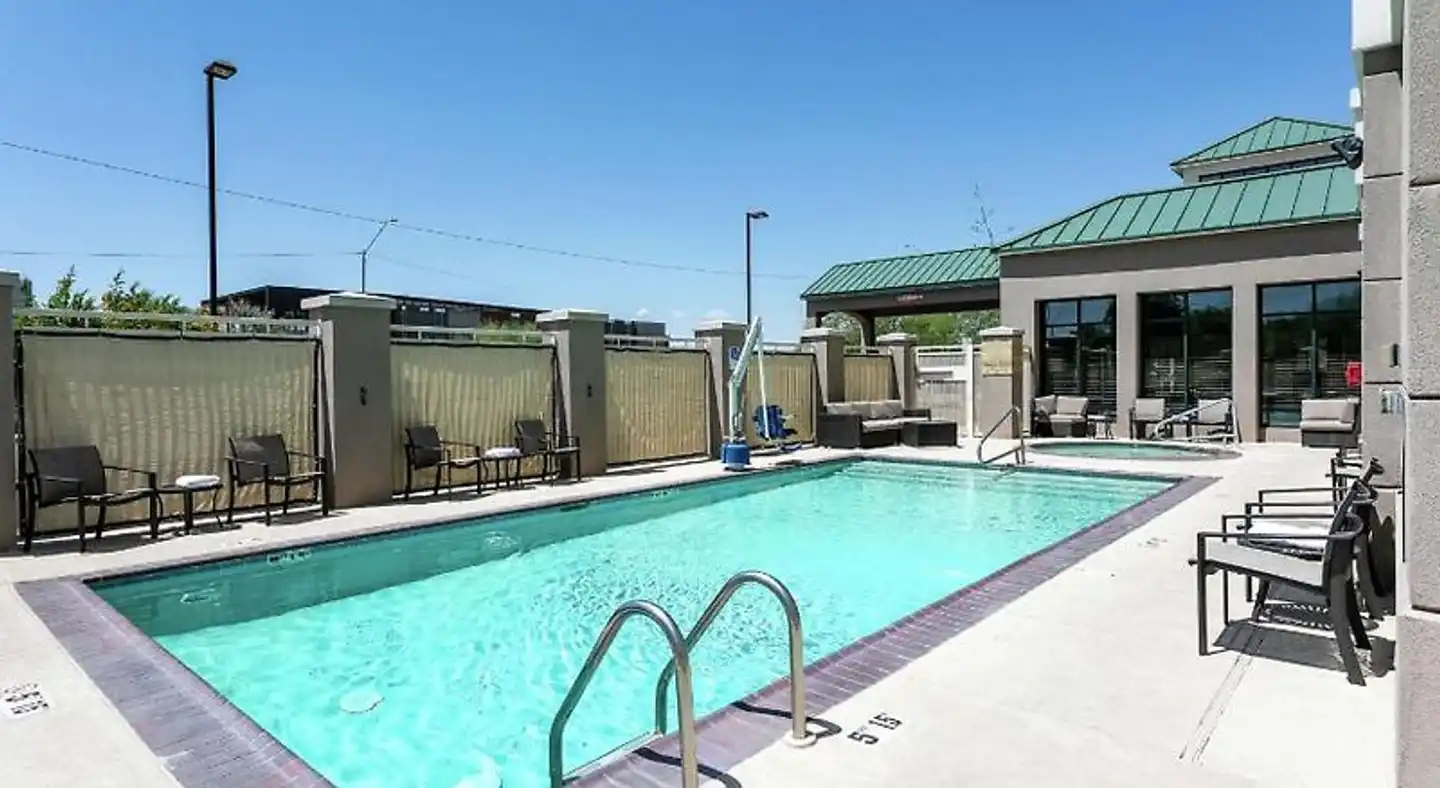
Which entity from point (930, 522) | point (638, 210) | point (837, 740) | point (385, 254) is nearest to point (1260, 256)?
point (930, 522)

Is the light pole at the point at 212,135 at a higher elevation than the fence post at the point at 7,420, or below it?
higher

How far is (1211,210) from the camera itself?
18.0m

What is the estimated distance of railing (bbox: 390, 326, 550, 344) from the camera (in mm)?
10383

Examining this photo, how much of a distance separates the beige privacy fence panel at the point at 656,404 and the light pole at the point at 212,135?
6.90 meters

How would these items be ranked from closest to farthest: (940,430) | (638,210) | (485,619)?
(485,619), (940,430), (638,210)

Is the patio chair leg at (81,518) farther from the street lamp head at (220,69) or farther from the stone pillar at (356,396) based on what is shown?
the street lamp head at (220,69)

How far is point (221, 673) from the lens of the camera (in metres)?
4.83

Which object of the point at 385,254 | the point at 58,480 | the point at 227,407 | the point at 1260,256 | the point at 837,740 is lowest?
the point at 837,740

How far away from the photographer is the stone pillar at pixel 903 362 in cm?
1923

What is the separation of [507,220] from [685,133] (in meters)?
12.8

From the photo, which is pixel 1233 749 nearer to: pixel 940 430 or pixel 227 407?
pixel 227 407

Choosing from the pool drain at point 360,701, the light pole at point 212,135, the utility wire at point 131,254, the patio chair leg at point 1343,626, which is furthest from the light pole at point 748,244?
the patio chair leg at point 1343,626

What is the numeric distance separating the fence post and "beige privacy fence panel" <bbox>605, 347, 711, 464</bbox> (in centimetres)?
698

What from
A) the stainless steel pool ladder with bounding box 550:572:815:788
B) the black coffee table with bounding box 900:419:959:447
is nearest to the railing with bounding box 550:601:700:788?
the stainless steel pool ladder with bounding box 550:572:815:788
